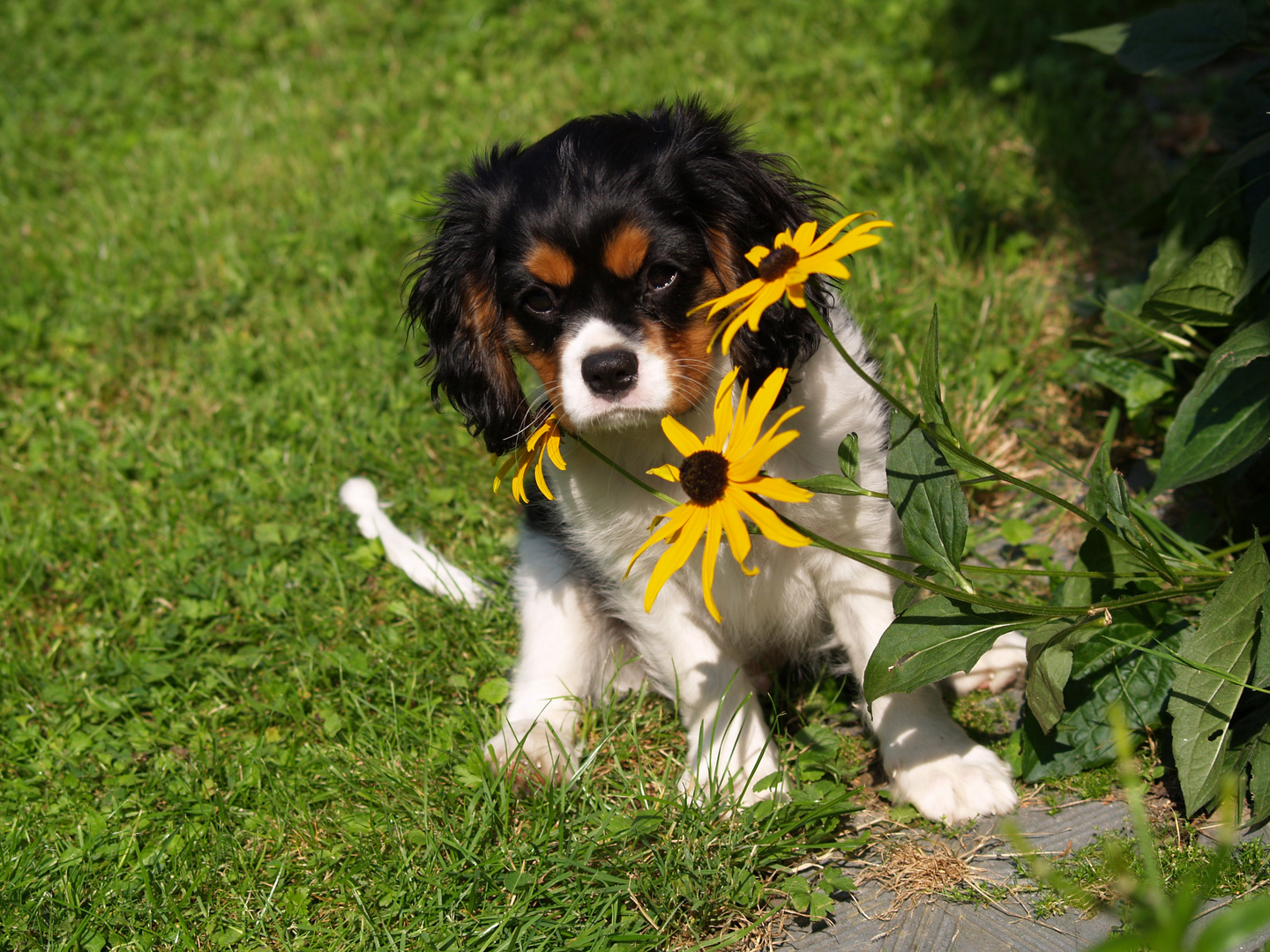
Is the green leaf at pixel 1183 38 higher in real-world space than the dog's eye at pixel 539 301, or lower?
higher

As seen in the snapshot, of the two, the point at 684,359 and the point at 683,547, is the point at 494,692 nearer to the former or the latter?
the point at 684,359

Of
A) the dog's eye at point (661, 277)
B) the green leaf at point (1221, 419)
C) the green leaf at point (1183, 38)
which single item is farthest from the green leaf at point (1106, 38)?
the dog's eye at point (661, 277)

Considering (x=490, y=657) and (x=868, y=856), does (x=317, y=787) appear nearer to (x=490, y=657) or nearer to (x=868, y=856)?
(x=490, y=657)

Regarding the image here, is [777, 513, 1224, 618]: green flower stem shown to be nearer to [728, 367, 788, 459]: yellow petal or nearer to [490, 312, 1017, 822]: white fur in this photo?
[728, 367, 788, 459]: yellow petal

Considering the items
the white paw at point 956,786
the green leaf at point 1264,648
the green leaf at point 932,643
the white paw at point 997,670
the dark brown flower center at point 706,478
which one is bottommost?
the white paw at point 956,786

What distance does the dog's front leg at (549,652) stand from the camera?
8.70 feet

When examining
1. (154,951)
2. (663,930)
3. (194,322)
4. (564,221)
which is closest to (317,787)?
(154,951)

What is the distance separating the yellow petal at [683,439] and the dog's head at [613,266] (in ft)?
0.88

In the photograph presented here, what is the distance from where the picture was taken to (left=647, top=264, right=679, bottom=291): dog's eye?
7.08ft

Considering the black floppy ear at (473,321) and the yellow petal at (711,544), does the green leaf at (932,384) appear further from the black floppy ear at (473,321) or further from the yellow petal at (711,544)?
the black floppy ear at (473,321)

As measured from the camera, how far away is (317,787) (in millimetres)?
2496

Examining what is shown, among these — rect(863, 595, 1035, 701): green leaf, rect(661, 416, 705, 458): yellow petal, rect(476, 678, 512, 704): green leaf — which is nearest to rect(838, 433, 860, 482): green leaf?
rect(661, 416, 705, 458): yellow petal

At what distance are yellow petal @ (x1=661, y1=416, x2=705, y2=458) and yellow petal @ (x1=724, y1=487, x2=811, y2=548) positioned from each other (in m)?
0.11

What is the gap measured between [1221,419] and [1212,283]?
36 cm
